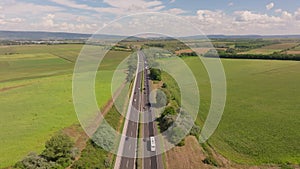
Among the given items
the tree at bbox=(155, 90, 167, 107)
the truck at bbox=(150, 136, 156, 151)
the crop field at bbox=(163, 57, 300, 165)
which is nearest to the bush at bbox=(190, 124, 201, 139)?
the crop field at bbox=(163, 57, 300, 165)

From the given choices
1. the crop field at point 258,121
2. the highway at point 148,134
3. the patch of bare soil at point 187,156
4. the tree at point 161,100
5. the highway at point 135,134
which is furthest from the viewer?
the tree at point 161,100

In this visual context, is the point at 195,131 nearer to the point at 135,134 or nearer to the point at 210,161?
the point at 210,161

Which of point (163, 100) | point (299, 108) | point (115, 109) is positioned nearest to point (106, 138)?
point (115, 109)

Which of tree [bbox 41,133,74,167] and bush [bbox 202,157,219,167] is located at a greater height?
tree [bbox 41,133,74,167]

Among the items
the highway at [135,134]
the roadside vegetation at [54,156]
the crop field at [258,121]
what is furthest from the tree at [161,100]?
the roadside vegetation at [54,156]

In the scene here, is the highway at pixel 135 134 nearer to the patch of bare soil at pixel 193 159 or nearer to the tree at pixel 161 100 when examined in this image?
the patch of bare soil at pixel 193 159

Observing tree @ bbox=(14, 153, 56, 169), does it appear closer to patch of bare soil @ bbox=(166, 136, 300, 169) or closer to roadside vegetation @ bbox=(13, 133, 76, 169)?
roadside vegetation @ bbox=(13, 133, 76, 169)

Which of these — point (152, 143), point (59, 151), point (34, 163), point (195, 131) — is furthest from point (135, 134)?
point (34, 163)

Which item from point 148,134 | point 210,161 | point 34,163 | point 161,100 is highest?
point 161,100
